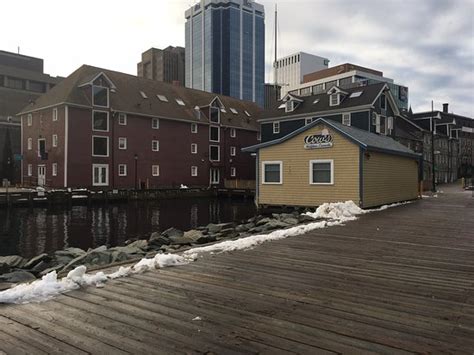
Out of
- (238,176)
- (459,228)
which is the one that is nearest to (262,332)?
(459,228)

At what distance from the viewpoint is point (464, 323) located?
398 cm

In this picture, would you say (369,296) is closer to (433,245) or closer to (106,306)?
(106,306)

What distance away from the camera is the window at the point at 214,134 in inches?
1953

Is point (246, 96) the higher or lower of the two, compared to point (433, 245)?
higher

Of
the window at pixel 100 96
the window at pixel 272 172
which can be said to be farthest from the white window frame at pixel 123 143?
the window at pixel 272 172

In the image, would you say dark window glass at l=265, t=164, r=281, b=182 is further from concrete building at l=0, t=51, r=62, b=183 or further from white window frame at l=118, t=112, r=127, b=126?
concrete building at l=0, t=51, r=62, b=183

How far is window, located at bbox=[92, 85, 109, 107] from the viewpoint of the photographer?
3916 cm

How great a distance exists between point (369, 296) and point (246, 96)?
93.2 m

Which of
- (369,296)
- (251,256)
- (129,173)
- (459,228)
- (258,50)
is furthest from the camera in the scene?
(258,50)

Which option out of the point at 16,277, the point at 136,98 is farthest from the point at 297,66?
the point at 16,277

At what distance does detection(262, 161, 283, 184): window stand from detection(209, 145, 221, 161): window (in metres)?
28.2

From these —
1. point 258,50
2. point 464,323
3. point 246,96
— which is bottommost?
point 464,323

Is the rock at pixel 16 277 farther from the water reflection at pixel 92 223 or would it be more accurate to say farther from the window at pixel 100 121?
the window at pixel 100 121

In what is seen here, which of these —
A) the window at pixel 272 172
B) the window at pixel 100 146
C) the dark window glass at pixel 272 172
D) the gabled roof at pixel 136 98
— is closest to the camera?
the window at pixel 272 172
